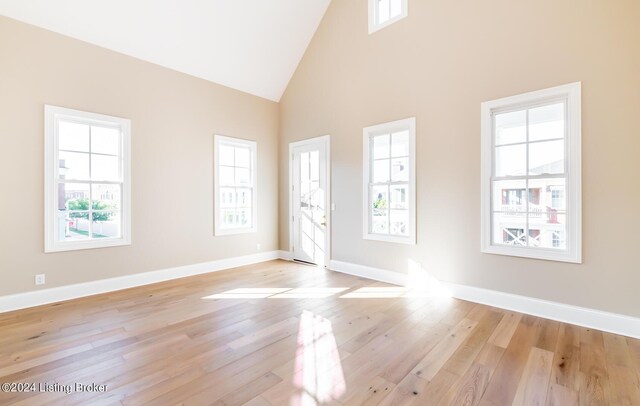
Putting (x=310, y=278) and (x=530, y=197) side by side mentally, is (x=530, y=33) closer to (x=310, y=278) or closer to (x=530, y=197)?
(x=530, y=197)

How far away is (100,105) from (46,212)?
1511 millimetres

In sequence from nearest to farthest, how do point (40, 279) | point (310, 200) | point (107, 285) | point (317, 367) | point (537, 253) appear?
1. point (317, 367)
2. point (537, 253)
3. point (40, 279)
4. point (107, 285)
5. point (310, 200)

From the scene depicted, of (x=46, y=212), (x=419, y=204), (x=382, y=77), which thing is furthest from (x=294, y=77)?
(x=46, y=212)

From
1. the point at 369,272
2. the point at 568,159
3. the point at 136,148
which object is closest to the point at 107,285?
the point at 136,148

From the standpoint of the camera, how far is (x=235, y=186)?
549 centimetres

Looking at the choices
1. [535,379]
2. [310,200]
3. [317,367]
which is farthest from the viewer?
[310,200]

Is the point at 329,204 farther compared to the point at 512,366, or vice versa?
the point at 329,204

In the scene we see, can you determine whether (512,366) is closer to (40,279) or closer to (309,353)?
(309,353)

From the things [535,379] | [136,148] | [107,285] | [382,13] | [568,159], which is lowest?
[535,379]

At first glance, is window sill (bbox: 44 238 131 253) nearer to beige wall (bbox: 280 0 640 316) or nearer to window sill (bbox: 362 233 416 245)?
beige wall (bbox: 280 0 640 316)

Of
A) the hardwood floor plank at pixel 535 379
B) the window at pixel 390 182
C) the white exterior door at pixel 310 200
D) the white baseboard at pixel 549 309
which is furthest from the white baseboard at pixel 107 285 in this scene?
the hardwood floor plank at pixel 535 379

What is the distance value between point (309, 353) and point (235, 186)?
376 centimetres

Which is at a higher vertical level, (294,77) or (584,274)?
(294,77)

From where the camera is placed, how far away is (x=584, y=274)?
293cm
